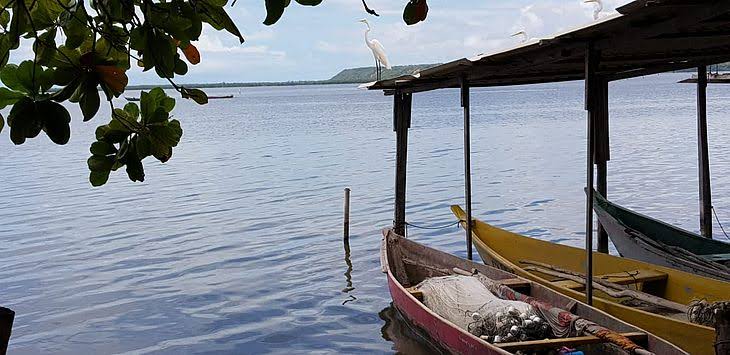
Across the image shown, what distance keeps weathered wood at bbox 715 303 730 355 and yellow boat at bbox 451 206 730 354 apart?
977mm

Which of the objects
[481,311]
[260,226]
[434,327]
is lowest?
[260,226]

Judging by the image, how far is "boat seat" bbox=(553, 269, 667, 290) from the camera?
27.5ft

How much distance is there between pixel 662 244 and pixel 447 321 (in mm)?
3140

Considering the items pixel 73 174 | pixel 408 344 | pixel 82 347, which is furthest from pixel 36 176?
pixel 408 344

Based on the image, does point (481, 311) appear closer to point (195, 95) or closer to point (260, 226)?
point (195, 95)

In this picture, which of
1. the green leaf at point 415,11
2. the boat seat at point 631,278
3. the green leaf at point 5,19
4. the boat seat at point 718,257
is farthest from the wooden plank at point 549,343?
the green leaf at point 5,19

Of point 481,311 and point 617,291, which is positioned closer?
point 481,311

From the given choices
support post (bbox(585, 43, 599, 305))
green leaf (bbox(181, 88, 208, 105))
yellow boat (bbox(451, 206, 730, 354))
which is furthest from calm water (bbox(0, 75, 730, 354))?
green leaf (bbox(181, 88, 208, 105))

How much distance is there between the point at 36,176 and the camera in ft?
85.8

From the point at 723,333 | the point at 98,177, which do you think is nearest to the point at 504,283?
the point at 723,333

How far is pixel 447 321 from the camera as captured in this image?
761 centimetres

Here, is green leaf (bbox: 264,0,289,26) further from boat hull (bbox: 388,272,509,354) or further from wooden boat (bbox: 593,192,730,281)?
wooden boat (bbox: 593,192,730,281)

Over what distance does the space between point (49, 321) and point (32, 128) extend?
35.3 ft

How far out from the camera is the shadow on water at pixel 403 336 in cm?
907
